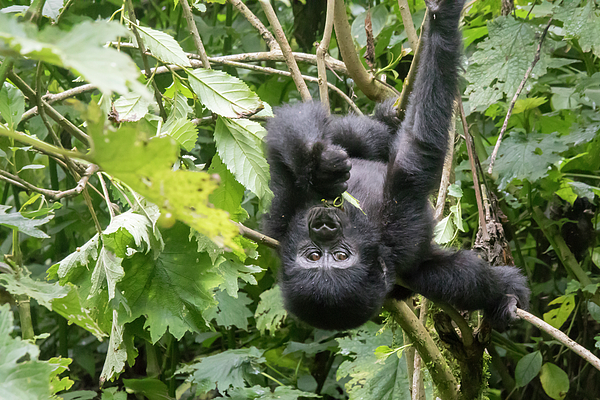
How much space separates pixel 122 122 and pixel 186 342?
8.40 feet

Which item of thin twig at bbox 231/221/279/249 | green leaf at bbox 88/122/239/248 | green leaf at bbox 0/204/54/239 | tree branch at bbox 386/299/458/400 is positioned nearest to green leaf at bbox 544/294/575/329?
tree branch at bbox 386/299/458/400

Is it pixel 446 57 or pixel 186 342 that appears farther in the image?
pixel 186 342

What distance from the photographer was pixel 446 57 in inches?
63.8

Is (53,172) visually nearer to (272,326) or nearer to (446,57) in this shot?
(272,326)

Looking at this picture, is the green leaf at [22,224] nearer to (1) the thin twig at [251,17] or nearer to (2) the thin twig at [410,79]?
(1) the thin twig at [251,17]

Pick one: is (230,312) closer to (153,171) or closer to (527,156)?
(527,156)

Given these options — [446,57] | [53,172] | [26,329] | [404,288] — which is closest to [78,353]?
[53,172]

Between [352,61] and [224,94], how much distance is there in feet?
3.04

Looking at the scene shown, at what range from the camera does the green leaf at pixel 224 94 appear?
1.36 metres

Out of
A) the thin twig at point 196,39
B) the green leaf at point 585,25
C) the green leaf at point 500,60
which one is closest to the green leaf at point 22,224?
the thin twig at point 196,39

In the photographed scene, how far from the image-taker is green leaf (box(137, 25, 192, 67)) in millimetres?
1384

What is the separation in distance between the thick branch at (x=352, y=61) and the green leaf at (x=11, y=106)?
4.00 feet

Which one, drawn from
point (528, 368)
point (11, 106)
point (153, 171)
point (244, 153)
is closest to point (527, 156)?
point (528, 368)

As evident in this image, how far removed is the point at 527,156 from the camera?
2.42 metres
